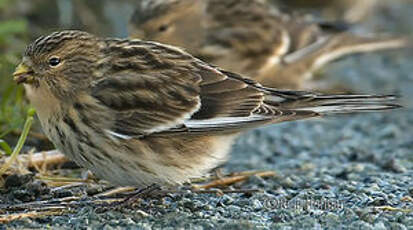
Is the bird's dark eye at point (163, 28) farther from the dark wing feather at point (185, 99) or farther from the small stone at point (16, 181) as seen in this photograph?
the small stone at point (16, 181)

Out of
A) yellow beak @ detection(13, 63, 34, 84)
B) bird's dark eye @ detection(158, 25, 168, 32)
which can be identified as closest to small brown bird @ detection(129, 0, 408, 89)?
bird's dark eye @ detection(158, 25, 168, 32)

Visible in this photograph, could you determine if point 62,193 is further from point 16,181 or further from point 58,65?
point 58,65

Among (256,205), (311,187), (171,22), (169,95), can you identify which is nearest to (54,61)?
(169,95)

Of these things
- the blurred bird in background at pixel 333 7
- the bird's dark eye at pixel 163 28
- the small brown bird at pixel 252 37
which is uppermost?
the blurred bird in background at pixel 333 7

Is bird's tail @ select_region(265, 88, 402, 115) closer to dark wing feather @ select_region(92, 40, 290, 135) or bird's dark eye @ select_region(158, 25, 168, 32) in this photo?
dark wing feather @ select_region(92, 40, 290, 135)

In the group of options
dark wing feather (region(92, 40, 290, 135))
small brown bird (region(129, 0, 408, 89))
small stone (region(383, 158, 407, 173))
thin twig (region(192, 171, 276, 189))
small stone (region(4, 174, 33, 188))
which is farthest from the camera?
small brown bird (region(129, 0, 408, 89))

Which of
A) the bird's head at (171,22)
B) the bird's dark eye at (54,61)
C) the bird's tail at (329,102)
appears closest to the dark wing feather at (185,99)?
the bird's tail at (329,102)
